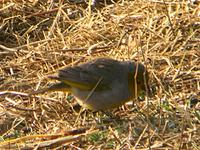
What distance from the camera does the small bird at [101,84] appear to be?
7.70m

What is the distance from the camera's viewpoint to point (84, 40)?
9.52 m

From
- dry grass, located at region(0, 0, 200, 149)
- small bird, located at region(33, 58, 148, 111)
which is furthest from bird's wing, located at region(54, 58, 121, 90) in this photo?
dry grass, located at region(0, 0, 200, 149)

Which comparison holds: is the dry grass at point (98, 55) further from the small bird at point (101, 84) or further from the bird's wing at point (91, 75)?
the bird's wing at point (91, 75)

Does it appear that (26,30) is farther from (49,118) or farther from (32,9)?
(49,118)

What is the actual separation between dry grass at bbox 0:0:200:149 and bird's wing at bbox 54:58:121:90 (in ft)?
1.04

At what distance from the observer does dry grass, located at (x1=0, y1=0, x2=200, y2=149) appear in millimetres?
7180

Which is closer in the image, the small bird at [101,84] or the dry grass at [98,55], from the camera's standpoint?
the dry grass at [98,55]

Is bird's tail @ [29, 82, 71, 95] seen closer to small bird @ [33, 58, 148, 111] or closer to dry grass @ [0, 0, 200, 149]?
small bird @ [33, 58, 148, 111]

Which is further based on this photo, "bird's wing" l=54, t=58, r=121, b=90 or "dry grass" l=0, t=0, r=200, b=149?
"bird's wing" l=54, t=58, r=121, b=90

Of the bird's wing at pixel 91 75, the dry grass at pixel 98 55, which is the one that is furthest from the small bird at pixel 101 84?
the dry grass at pixel 98 55

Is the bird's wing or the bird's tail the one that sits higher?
the bird's wing

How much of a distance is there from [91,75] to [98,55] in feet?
4.25

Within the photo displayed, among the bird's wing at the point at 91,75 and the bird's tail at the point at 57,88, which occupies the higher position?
the bird's wing at the point at 91,75

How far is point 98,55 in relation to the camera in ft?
29.7
